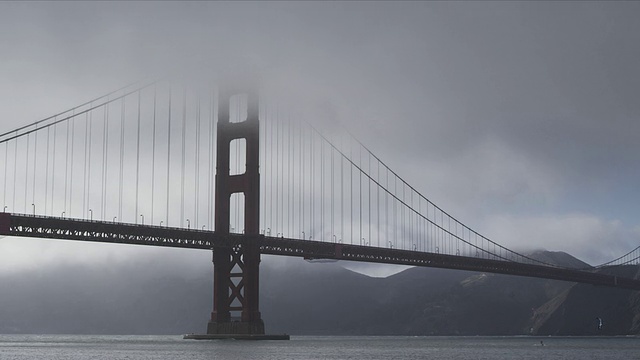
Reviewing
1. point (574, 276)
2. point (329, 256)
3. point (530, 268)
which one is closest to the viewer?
point (329, 256)

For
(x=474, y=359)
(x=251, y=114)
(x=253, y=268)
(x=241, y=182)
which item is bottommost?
(x=474, y=359)

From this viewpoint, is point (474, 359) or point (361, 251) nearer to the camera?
point (474, 359)

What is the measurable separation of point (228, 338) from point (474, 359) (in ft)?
118

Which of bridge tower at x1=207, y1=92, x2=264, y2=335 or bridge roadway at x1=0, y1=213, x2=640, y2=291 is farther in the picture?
bridge tower at x1=207, y1=92, x2=264, y2=335

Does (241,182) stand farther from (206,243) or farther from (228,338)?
(228,338)

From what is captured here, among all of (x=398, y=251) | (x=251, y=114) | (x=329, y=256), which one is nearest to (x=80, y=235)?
(x=251, y=114)

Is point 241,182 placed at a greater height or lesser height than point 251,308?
greater

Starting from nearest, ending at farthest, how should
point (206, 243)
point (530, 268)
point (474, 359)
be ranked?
point (474, 359) < point (206, 243) < point (530, 268)

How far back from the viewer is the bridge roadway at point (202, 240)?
102188mm

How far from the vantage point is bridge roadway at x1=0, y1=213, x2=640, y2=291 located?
102188 millimetres

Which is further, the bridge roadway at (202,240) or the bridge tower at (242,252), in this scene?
the bridge tower at (242,252)

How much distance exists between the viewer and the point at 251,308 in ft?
381

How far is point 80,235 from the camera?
106 meters

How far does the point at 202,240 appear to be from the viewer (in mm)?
114812
